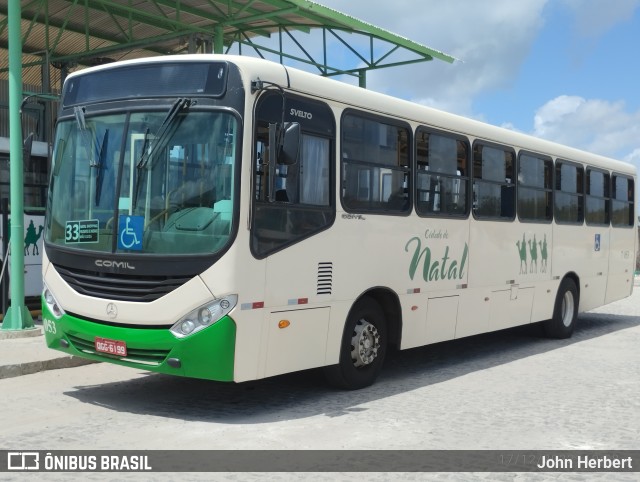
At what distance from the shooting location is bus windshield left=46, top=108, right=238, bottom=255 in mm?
6762

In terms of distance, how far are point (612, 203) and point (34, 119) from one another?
46.1 feet

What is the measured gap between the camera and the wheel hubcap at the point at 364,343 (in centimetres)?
817

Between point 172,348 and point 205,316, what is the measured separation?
40 cm

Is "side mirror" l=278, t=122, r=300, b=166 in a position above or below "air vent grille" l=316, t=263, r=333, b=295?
above

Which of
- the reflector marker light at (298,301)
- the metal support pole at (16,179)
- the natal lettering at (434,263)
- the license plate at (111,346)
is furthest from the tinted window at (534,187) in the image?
the metal support pole at (16,179)

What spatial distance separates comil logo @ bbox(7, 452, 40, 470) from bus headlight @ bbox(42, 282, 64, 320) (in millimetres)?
1993

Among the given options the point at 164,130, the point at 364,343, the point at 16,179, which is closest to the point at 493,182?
the point at 364,343

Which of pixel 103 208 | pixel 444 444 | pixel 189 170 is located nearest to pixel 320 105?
pixel 189 170

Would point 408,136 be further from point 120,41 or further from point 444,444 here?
point 120,41

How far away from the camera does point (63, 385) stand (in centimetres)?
841

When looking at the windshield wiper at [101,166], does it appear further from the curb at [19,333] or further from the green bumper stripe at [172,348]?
the curb at [19,333]

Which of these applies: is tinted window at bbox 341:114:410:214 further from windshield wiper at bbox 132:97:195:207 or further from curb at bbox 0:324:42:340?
curb at bbox 0:324:42:340

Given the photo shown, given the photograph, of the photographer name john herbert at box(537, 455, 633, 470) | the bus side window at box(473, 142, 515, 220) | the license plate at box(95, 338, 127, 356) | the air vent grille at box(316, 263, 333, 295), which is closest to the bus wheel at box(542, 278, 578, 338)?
the bus side window at box(473, 142, 515, 220)

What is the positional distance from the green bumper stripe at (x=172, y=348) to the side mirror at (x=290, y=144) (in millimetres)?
1453
